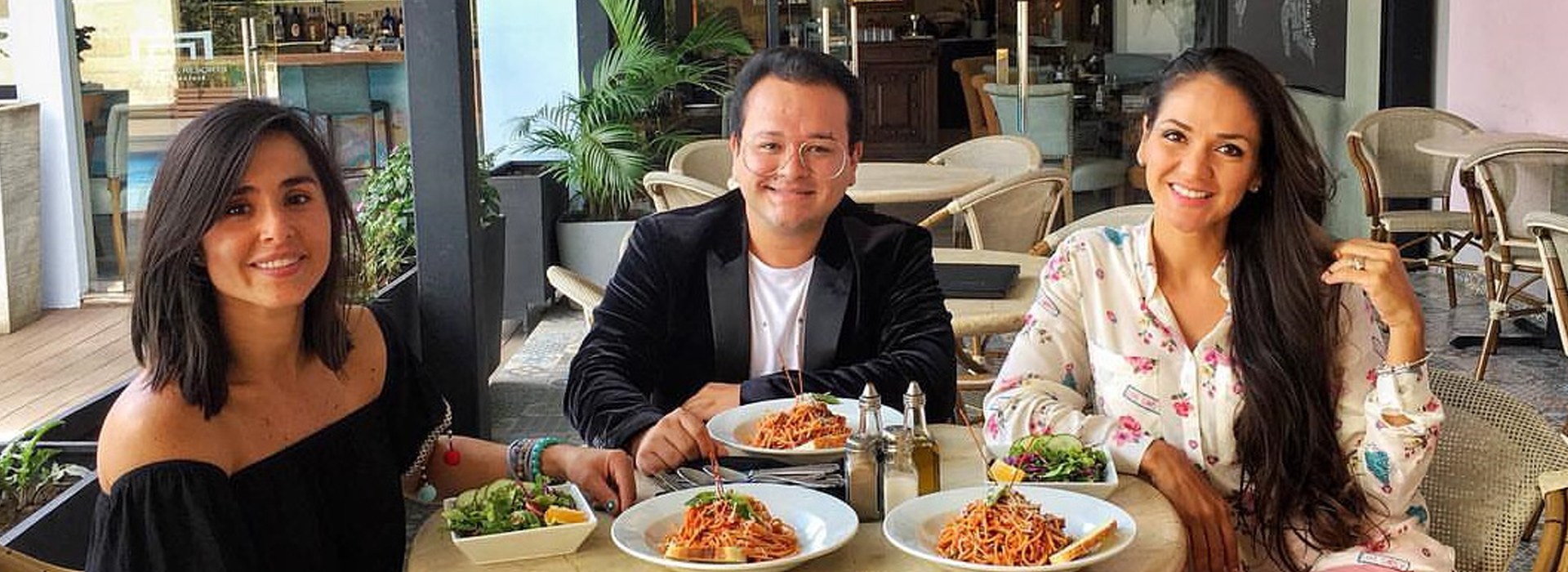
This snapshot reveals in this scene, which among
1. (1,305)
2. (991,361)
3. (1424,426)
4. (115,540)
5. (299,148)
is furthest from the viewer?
(1,305)

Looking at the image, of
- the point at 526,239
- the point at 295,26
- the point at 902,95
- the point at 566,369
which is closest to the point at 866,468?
the point at 566,369

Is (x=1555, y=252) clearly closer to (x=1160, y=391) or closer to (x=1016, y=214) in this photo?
(x=1016, y=214)

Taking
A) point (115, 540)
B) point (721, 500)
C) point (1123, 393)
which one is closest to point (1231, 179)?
point (1123, 393)

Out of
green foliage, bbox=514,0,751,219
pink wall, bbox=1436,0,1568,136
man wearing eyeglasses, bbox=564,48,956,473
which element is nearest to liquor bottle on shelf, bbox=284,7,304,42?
green foliage, bbox=514,0,751,219

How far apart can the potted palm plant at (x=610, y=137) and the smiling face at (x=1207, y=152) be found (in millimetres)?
5397

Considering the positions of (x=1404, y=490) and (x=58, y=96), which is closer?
(x=1404, y=490)

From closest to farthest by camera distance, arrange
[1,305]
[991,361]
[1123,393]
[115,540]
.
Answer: [115,540] < [1123,393] < [991,361] < [1,305]

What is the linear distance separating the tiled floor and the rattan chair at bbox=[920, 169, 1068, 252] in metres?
1.33

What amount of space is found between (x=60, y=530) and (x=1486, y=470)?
7.96 ft

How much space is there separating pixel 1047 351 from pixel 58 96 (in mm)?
7069

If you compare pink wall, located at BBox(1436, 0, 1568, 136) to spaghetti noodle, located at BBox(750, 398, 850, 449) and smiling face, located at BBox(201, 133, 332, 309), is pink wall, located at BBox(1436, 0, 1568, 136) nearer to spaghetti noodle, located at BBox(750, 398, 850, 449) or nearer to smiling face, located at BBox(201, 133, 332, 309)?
spaghetti noodle, located at BBox(750, 398, 850, 449)

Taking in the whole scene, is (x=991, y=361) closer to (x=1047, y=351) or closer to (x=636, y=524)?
(x=1047, y=351)

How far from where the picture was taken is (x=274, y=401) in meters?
2.04

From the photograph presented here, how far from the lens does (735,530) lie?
1980mm
